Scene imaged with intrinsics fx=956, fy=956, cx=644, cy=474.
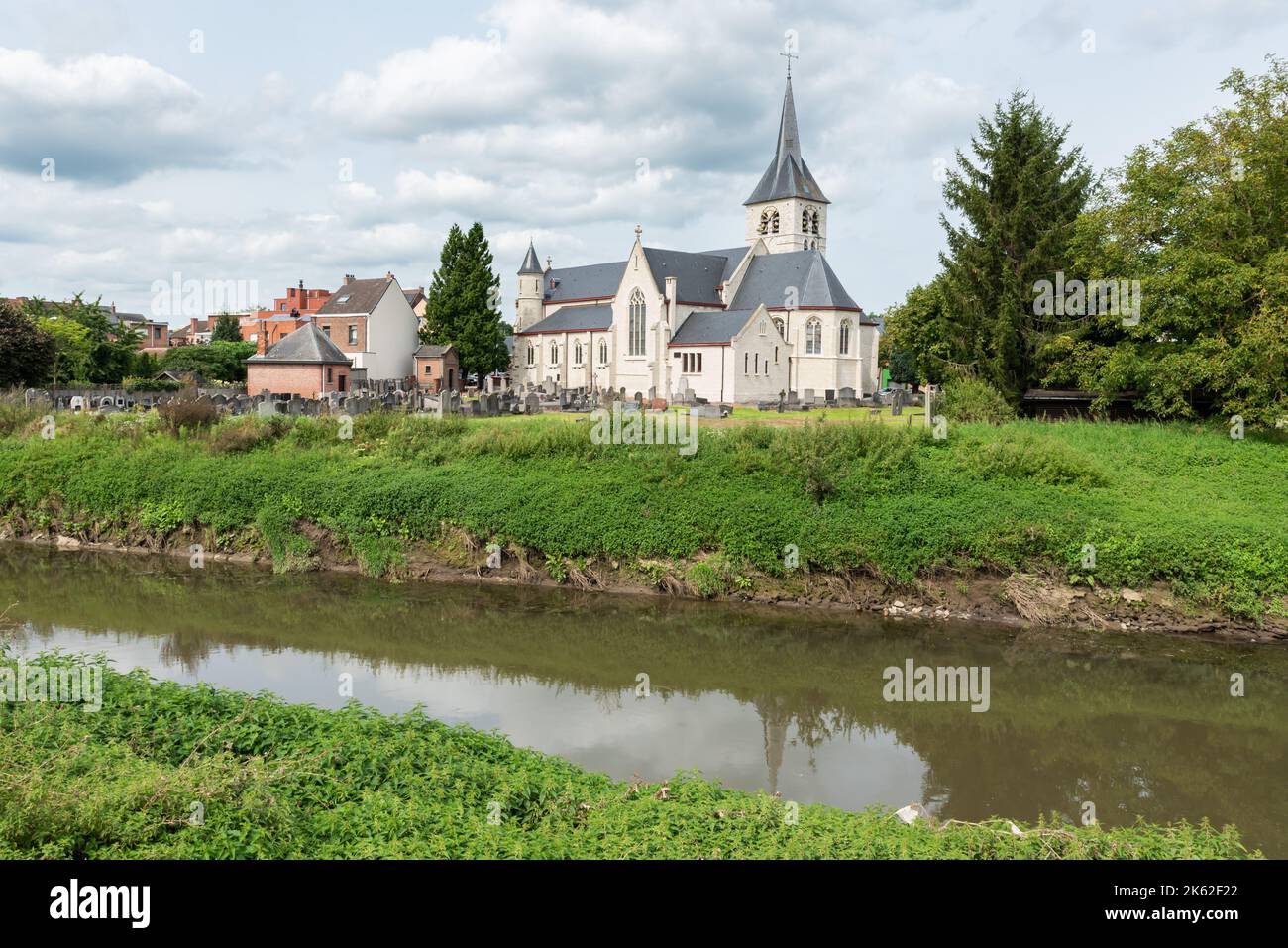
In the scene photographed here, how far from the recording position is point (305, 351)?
→ 159 ft

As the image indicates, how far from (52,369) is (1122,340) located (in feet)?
157

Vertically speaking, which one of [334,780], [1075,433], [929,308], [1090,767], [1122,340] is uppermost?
[929,308]

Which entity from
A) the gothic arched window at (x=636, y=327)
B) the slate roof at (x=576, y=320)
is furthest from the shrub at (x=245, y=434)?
the slate roof at (x=576, y=320)

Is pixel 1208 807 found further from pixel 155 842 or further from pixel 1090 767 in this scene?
pixel 155 842

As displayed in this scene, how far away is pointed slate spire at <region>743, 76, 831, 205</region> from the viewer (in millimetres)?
64062

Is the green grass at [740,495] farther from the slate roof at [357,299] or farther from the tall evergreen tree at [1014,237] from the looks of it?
the slate roof at [357,299]

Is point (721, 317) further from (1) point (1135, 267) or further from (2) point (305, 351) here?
(1) point (1135, 267)

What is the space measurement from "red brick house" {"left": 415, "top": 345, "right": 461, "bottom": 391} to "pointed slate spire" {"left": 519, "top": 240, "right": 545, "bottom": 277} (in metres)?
10.5

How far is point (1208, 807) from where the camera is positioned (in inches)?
432

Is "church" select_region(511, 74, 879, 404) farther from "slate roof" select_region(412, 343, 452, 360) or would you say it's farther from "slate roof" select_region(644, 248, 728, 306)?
"slate roof" select_region(412, 343, 452, 360)

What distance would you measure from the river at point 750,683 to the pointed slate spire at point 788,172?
48911 mm

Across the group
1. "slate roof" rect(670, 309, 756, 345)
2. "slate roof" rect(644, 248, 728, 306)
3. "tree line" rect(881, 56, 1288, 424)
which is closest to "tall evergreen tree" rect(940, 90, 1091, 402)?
"tree line" rect(881, 56, 1288, 424)
